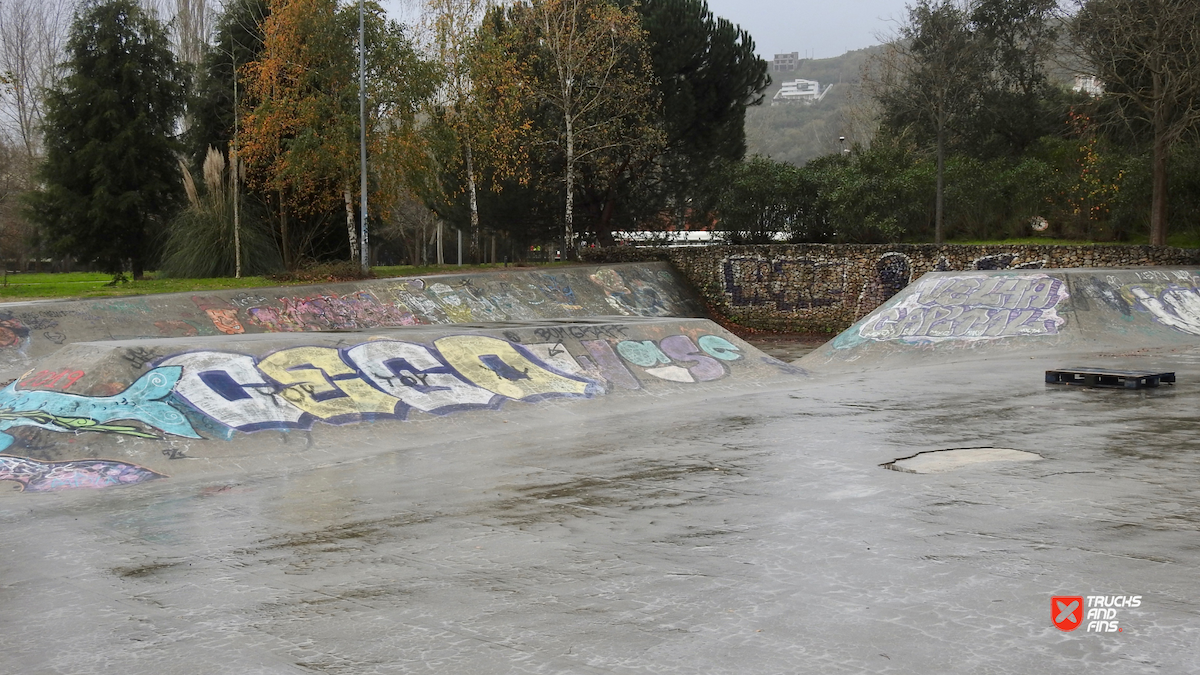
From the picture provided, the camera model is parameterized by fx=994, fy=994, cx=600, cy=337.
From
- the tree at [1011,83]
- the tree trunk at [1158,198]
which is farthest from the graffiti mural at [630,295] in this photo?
the tree at [1011,83]

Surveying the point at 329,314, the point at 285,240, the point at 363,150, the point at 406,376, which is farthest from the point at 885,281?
the point at 406,376

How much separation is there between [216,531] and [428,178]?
2222 cm

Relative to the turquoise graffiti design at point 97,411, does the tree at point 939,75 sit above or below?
above

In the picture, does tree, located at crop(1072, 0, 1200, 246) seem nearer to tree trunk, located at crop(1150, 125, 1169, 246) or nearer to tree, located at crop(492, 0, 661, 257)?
tree trunk, located at crop(1150, 125, 1169, 246)

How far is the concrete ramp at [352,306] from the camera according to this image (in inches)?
675

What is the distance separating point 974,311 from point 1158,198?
425 inches

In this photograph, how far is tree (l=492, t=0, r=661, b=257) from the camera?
33.9m

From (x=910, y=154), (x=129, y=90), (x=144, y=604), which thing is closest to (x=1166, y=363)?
(x=144, y=604)

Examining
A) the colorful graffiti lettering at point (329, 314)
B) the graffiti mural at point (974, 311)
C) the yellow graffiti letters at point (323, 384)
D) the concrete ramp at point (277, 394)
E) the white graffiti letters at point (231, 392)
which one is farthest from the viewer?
the graffiti mural at point (974, 311)

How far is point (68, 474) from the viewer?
934 cm

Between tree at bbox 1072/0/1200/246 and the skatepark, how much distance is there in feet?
42.9

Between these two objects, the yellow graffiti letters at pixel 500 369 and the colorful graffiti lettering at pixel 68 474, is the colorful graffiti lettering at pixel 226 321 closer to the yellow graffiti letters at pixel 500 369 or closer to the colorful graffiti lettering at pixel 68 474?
the yellow graffiti letters at pixel 500 369

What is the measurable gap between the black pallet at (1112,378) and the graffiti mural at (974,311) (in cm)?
593

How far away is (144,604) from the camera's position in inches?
223
